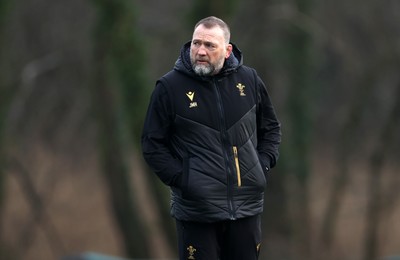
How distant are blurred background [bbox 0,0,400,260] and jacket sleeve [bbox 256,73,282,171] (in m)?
13.4

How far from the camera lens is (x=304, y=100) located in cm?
2484

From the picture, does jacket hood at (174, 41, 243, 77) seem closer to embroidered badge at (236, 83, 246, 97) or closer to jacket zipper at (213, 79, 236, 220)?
embroidered badge at (236, 83, 246, 97)

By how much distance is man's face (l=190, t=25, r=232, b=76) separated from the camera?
5625 millimetres

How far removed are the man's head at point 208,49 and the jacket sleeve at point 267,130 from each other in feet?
1.35

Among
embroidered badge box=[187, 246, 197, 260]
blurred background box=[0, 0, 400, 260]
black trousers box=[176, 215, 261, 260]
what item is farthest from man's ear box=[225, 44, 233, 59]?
blurred background box=[0, 0, 400, 260]

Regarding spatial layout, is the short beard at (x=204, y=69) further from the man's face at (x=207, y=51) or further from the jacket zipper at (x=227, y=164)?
the jacket zipper at (x=227, y=164)

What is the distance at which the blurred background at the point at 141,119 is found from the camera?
2052cm

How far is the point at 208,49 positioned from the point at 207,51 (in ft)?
0.07

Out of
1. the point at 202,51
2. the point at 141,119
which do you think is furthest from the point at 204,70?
the point at 141,119

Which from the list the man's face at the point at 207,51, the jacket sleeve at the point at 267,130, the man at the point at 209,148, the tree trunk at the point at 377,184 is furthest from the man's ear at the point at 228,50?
the tree trunk at the point at 377,184

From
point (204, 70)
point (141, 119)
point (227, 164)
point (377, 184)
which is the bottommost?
point (377, 184)

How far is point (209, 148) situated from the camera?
5621 millimetres

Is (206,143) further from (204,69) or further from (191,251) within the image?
(191,251)

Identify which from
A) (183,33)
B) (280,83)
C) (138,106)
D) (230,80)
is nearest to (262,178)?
(230,80)
